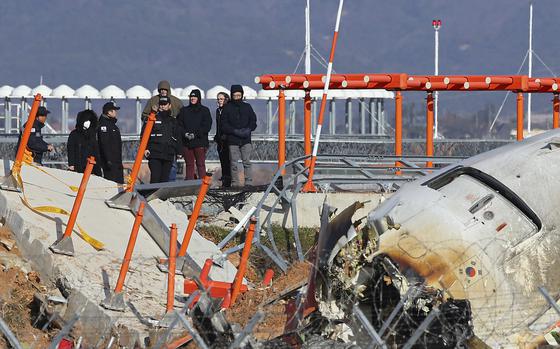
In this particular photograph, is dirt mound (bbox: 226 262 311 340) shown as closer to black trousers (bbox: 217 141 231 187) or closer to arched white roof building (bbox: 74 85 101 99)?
black trousers (bbox: 217 141 231 187)

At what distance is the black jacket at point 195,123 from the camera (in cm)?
2036

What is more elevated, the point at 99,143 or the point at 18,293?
the point at 99,143

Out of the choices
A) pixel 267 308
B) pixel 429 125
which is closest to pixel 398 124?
pixel 429 125

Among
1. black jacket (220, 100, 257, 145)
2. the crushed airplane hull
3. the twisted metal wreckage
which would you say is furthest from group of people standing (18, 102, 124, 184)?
the crushed airplane hull

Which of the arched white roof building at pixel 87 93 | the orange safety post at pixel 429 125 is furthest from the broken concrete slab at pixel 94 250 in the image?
the arched white roof building at pixel 87 93

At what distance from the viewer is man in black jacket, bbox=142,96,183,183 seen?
1895cm

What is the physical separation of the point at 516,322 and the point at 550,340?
0.94 feet

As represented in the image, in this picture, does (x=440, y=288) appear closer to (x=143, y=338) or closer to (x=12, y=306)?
(x=143, y=338)

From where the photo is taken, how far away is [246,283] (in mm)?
15945

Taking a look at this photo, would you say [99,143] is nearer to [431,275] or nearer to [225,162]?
[225,162]

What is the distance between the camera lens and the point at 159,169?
1920 centimetres

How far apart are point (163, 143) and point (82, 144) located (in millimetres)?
1146

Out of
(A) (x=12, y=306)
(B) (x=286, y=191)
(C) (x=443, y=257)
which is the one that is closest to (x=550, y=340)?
(C) (x=443, y=257)

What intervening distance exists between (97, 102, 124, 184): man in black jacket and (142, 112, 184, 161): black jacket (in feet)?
1.41
